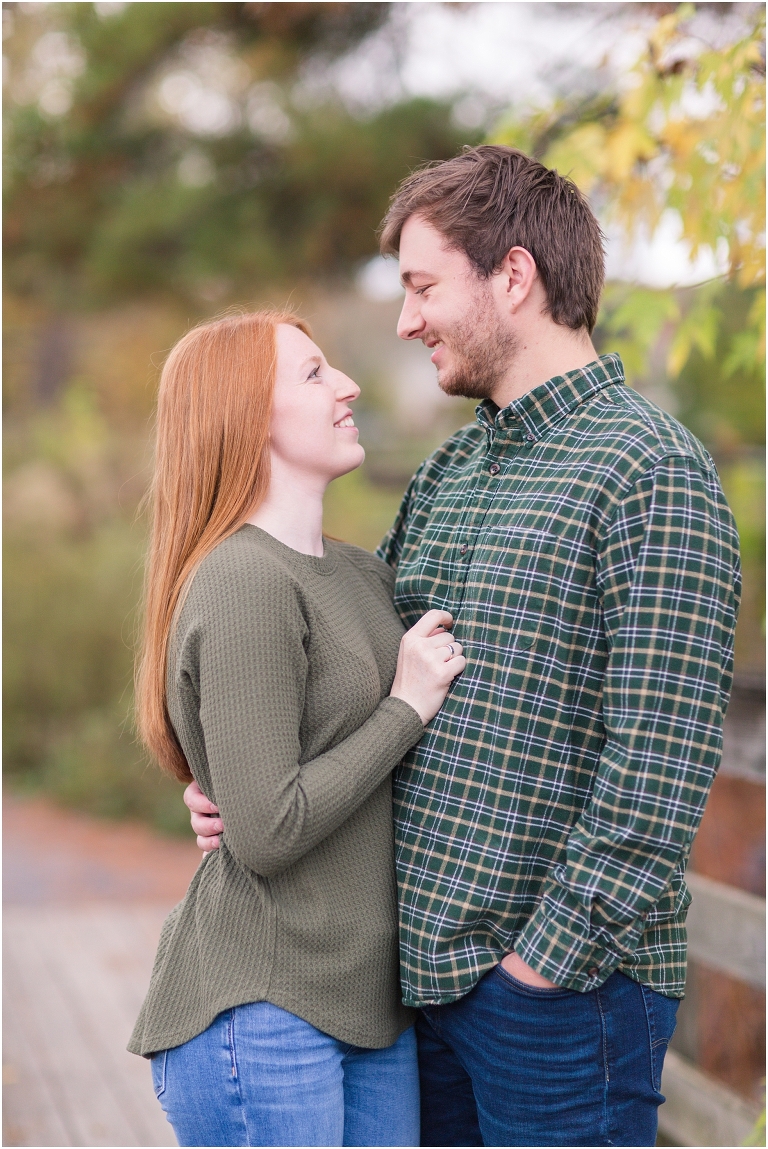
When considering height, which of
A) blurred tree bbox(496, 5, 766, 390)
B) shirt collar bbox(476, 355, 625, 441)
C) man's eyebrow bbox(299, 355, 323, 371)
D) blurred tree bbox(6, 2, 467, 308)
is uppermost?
blurred tree bbox(6, 2, 467, 308)

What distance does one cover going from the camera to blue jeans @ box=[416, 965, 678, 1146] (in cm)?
158

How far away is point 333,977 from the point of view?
164 cm

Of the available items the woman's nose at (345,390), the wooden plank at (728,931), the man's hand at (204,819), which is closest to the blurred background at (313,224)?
the wooden plank at (728,931)

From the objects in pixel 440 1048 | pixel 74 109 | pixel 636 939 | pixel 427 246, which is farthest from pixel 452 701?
pixel 74 109

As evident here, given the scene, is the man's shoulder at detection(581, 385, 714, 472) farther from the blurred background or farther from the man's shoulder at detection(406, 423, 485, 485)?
the blurred background

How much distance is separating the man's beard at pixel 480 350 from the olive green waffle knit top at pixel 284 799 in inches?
16.4

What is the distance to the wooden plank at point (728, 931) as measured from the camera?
8.71 ft

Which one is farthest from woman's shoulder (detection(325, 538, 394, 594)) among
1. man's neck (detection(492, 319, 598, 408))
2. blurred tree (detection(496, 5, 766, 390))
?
blurred tree (detection(496, 5, 766, 390))

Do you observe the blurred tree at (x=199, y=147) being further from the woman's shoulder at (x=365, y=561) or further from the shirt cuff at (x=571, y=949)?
the shirt cuff at (x=571, y=949)

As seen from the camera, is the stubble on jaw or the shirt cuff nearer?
the shirt cuff

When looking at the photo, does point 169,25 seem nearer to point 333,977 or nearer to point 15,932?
point 15,932

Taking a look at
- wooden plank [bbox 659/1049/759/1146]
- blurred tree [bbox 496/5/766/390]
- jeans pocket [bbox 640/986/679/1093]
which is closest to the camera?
jeans pocket [bbox 640/986/679/1093]

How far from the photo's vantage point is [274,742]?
59.9 inches

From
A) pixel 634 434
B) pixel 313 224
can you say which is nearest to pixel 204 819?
pixel 634 434
